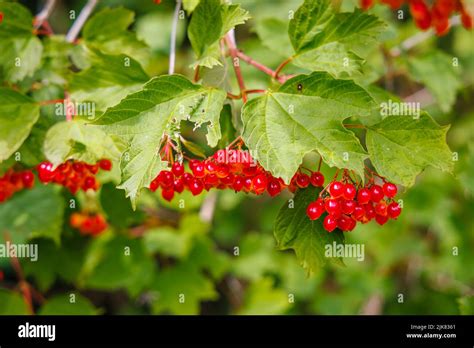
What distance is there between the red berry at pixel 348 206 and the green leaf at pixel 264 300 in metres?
1.78

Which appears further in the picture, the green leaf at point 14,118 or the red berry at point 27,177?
the red berry at point 27,177

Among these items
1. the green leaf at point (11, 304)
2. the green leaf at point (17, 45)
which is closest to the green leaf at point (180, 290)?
the green leaf at point (11, 304)

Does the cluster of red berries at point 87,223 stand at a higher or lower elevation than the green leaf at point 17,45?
lower

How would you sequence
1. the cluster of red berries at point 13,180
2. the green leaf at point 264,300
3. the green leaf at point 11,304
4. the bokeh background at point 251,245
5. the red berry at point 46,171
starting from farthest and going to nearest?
the green leaf at point 264,300
the bokeh background at point 251,245
the green leaf at point 11,304
the cluster of red berries at point 13,180
the red berry at point 46,171

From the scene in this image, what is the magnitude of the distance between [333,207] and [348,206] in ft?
0.14

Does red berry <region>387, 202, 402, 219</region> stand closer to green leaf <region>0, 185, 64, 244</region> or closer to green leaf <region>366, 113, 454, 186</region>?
green leaf <region>366, 113, 454, 186</region>

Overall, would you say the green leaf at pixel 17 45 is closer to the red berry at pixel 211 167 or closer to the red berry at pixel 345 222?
the red berry at pixel 211 167

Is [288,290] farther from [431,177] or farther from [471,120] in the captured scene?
[471,120]

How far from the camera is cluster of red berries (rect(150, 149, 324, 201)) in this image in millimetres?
1576

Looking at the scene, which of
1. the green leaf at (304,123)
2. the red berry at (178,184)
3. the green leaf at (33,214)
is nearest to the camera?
the green leaf at (304,123)

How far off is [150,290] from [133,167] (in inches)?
68.4

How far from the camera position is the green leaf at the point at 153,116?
152cm

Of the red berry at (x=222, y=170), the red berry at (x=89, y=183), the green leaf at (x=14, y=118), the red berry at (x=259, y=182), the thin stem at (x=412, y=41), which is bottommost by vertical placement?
the red berry at (x=259, y=182)
